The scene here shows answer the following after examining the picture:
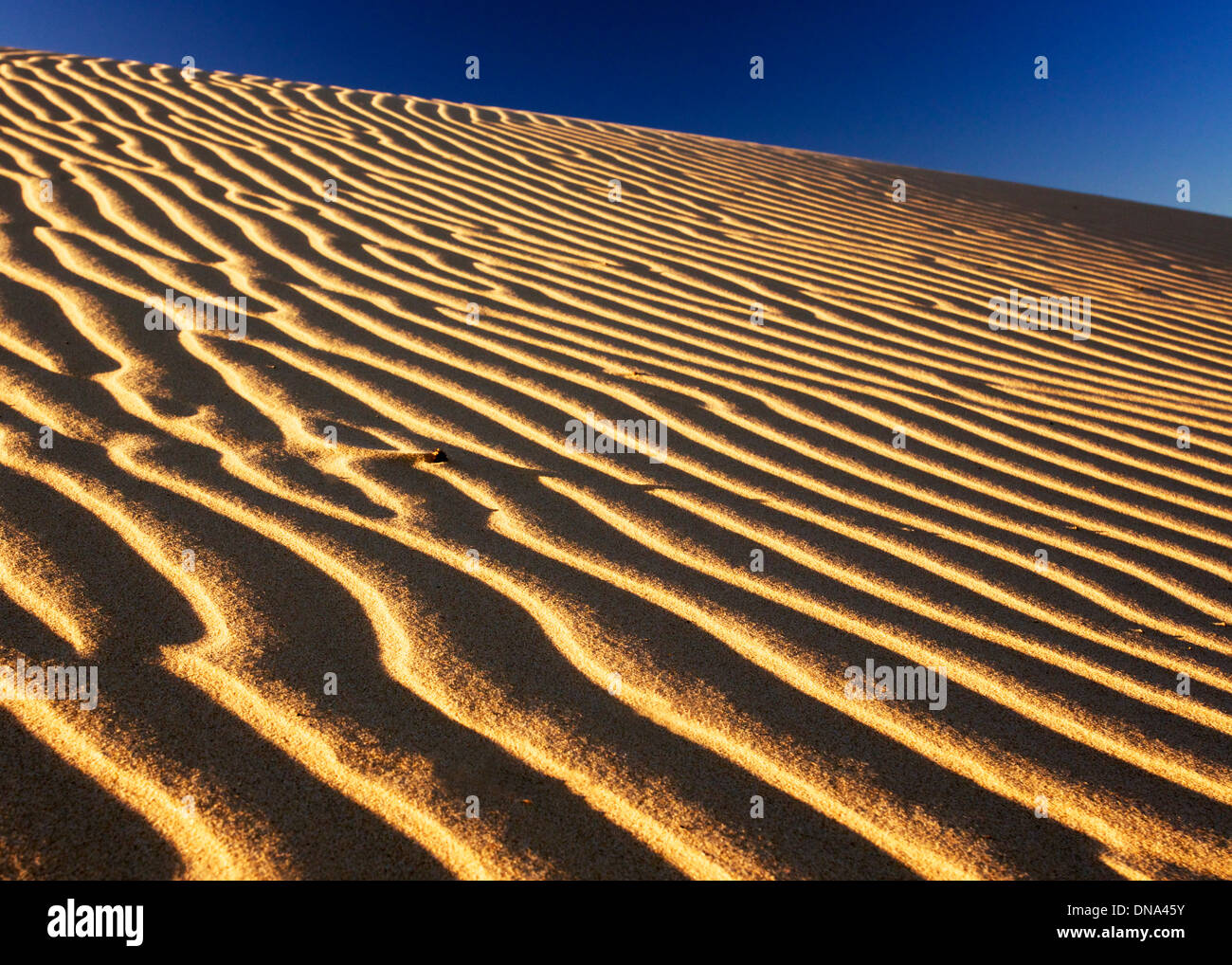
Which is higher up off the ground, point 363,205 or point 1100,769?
point 363,205

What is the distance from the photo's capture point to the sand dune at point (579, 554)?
1354mm

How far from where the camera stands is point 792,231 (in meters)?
4.92

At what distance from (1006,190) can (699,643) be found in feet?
21.6

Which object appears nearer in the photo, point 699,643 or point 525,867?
point 525,867

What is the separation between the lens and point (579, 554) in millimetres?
2037

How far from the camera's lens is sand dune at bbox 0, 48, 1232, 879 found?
1.35 metres
